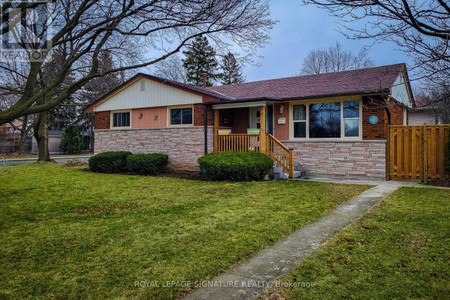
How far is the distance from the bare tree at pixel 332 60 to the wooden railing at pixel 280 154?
70.5 ft

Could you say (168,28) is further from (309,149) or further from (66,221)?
(309,149)

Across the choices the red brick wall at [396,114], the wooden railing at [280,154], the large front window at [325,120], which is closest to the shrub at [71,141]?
the wooden railing at [280,154]

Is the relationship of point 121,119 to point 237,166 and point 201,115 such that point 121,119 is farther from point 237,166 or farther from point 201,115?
point 237,166

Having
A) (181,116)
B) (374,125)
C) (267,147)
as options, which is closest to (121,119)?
(181,116)

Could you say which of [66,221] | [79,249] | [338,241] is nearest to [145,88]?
[66,221]

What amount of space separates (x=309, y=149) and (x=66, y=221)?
884 cm

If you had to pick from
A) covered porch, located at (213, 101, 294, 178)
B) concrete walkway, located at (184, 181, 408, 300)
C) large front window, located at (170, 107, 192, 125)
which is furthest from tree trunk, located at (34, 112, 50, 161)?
concrete walkway, located at (184, 181, 408, 300)

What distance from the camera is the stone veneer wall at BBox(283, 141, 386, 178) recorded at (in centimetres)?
1022

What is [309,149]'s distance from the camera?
38.2 feet

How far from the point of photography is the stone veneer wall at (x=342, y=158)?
10.2m

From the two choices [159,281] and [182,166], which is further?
[182,166]

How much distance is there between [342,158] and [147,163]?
763 centimetres

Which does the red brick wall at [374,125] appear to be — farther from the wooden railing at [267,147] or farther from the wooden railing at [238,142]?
the wooden railing at [238,142]

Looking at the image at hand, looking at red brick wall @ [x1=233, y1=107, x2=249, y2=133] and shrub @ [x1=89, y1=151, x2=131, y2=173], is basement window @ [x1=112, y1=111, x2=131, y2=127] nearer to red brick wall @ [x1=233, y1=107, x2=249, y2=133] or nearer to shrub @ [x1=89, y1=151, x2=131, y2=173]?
shrub @ [x1=89, y1=151, x2=131, y2=173]
